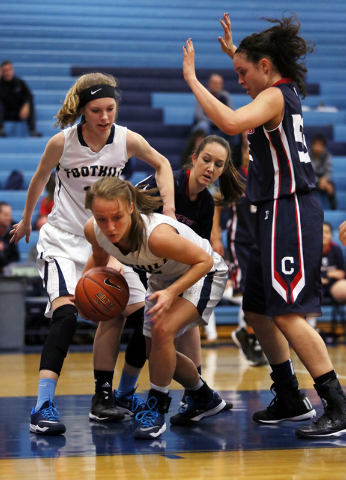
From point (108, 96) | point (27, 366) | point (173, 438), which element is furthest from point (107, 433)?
point (27, 366)

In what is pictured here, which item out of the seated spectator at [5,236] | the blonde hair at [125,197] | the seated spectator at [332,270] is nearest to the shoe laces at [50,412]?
the blonde hair at [125,197]

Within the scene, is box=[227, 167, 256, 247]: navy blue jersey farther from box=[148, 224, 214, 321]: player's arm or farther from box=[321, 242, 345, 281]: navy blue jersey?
box=[148, 224, 214, 321]: player's arm

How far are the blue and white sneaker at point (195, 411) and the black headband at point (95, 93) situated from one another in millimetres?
1653

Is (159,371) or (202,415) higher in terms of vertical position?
(159,371)

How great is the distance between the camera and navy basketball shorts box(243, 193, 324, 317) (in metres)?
3.14

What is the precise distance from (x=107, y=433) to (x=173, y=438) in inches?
12.7

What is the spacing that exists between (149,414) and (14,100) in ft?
29.1

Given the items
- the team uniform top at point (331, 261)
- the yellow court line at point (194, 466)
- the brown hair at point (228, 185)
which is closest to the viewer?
the yellow court line at point (194, 466)

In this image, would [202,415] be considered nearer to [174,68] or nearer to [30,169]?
[30,169]

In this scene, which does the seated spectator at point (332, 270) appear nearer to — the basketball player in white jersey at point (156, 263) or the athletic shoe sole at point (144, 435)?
the basketball player in white jersey at point (156, 263)

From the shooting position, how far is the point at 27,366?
5938mm

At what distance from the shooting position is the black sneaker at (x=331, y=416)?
3104 mm

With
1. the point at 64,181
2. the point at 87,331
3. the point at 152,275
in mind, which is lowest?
the point at 87,331

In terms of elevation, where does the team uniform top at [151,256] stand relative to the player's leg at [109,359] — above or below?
above
